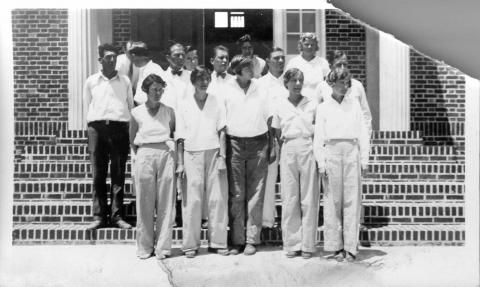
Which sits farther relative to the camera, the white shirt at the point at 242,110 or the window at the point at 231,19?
the white shirt at the point at 242,110

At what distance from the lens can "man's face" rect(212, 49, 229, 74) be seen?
3357mm

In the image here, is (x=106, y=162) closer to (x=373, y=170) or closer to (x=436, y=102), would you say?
(x=373, y=170)

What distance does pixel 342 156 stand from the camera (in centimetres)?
338

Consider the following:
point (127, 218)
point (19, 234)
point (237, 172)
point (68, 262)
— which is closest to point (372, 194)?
point (237, 172)

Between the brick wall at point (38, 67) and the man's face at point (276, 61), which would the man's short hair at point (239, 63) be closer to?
the man's face at point (276, 61)

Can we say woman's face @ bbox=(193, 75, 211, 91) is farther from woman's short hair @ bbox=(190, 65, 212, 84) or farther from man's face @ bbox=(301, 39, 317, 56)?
man's face @ bbox=(301, 39, 317, 56)

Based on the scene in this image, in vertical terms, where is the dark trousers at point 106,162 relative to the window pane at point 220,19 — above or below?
below

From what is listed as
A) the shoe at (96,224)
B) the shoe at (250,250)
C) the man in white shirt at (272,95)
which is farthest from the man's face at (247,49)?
the shoe at (96,224)

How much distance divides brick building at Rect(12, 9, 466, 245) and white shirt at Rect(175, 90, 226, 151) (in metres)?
0.24

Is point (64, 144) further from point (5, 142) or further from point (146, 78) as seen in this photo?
point (146, 78)

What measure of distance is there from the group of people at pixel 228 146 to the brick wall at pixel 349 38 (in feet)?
0.27

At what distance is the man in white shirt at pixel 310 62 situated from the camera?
332cm

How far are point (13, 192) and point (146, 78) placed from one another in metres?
0.90

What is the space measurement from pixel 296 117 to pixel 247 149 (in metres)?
0.31
